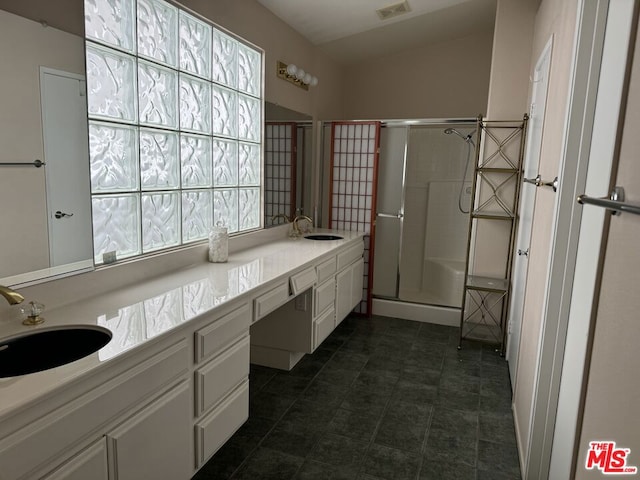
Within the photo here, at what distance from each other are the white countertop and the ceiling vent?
223cm

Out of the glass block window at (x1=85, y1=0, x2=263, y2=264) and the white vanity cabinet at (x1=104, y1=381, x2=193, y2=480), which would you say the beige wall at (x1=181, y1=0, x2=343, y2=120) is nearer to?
the glass block window at (x1=85, y1=0, x2=263, y2=264)

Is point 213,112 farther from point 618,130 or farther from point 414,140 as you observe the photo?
point 414,140

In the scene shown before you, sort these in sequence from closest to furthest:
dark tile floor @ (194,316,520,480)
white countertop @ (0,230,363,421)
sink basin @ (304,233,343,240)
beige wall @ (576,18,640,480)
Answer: beige wall @ (576,18,640,480), white countertop @ (0,230,363,421), dark tile floor @ (194,316,520,480), sink basin @ (304,233,343,240)

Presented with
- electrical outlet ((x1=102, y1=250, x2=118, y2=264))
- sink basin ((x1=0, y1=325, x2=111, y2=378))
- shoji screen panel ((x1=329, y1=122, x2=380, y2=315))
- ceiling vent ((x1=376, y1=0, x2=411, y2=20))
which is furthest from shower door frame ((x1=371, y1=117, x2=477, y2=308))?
sink basin ((x1=0, y1=325, x2=111, y2=378))

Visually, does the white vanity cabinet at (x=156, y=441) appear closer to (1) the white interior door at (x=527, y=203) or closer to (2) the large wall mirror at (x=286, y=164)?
(2) the large wall mirror at (x=286, y=164)

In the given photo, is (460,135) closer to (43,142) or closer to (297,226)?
(297,226)

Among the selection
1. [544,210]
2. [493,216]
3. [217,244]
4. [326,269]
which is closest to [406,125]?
[493,216]

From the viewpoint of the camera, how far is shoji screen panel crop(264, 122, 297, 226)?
134 inches

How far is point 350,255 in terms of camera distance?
3.81 meters

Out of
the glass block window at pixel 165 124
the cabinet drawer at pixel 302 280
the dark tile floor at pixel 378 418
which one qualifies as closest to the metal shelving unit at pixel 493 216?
the dark tile floor at pixel 378 418

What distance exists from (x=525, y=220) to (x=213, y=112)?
7.31 feet

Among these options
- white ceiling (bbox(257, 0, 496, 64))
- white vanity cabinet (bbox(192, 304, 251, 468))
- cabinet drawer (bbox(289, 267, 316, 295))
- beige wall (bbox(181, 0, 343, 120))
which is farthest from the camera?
white ceiling (bbox(257, 0, 496, 64))

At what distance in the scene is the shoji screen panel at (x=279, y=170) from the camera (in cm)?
340

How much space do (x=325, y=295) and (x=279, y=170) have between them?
111 cm
